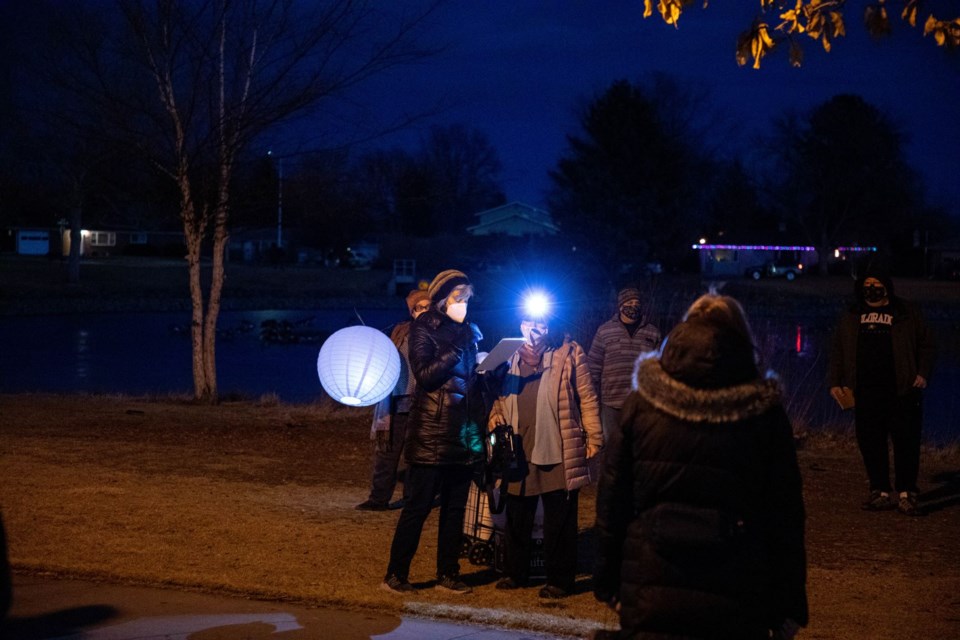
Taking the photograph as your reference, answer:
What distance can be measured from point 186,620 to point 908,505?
20.4 feet

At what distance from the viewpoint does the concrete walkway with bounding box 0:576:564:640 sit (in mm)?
6133

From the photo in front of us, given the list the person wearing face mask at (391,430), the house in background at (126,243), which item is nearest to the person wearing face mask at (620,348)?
the person wearing face mask at (391,430)

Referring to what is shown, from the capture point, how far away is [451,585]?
6.93 meters

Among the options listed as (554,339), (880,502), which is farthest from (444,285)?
(880,502)

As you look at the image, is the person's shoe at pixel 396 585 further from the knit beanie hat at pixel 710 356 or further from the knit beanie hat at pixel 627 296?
the knit beanie hat at pixel 627 296

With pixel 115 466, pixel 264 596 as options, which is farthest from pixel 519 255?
pixel 264 596

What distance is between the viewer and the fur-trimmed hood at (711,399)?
12.5 ft

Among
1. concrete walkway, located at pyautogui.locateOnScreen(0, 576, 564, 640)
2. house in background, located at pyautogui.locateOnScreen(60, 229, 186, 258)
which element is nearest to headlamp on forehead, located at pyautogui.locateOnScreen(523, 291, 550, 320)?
concrete walkway, located at pyautogui.locateOnScreen(0, 576, 564, 640)

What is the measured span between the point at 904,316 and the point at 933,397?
1486 centimetres

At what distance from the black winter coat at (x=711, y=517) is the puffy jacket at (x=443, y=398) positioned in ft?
9.41

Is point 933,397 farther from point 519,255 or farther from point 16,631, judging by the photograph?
point 519,255

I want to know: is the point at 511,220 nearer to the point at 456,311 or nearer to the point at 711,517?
the point at 456,311

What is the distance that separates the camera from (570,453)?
Result: 688 centimetres

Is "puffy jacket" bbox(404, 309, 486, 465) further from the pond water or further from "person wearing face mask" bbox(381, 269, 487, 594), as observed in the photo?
the pond water
